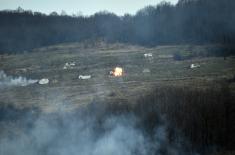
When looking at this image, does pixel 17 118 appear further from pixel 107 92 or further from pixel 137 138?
pixel 107 92

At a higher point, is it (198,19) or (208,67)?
(198,19)

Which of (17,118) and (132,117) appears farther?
(17,118)

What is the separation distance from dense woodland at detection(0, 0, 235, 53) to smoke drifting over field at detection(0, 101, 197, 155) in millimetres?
46030

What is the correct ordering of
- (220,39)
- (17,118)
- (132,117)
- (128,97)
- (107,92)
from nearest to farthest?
(132,117)
(17,118)
(128,97)
(107,92)
(220,39)

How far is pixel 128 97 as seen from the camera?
37.4 metres

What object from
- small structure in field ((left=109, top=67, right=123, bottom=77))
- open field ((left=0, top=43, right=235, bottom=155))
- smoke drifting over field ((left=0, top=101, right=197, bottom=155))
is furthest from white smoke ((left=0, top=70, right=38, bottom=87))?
smoke drifting over field ((left=0, top=101, right=197, bottom=155))

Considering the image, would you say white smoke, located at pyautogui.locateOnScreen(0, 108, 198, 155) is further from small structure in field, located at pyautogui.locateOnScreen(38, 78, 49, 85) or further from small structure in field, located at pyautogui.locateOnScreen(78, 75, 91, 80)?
small structure in field, located at pyautogui.locateOnScreen(78, 75, 91, 80)

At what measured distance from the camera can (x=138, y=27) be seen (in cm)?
9425

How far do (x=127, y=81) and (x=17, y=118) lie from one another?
25.1 metres

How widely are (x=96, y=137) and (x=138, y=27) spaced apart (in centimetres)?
7433

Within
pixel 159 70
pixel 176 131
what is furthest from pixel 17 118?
pixel 159 70

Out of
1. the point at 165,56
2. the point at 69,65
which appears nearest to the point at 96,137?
the point at 69,65

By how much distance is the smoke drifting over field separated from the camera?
68.4 ft

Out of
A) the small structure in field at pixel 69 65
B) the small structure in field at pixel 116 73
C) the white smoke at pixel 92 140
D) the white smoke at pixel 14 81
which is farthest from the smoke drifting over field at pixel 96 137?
the small structure in field at pixel 69 65
